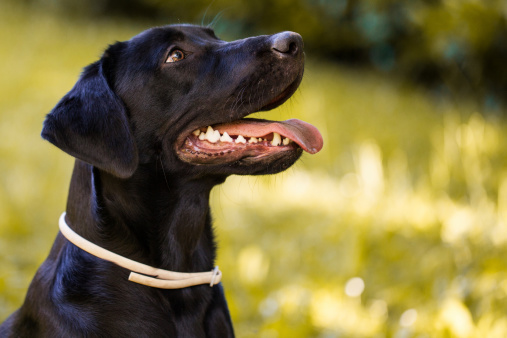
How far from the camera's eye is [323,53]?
12.2 m

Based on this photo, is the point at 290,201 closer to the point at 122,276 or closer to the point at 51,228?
the point at 51,228

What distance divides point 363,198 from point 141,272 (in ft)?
8.52

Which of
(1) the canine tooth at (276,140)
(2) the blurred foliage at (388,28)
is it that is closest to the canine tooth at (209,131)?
(1) the canine tooth at (276,140)

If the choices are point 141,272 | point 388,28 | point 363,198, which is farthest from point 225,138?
point 388,28

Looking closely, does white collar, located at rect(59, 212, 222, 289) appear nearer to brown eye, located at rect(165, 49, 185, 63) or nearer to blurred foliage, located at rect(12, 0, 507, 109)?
brown eye, located at rect(165, 49, 185, 63)

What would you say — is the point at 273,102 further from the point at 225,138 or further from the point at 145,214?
the point at 145,214

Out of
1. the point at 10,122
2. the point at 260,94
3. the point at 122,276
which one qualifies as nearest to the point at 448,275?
the point at 260,94

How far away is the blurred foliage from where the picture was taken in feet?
23.3

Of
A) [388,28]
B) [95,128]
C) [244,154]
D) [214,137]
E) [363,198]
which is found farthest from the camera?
[388,28]

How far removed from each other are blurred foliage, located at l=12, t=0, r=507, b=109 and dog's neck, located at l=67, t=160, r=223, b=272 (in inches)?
154

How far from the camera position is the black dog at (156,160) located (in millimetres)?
2229

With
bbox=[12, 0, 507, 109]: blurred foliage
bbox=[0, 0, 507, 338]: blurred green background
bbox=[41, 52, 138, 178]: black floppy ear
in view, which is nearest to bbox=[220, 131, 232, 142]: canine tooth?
bbox=[41, 52, 138, 178]: black floppy ear

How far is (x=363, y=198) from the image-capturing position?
14.8 ft

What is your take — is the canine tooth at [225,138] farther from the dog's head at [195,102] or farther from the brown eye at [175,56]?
the brown eye at [175,56]
